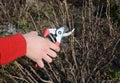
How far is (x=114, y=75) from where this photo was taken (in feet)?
9.87

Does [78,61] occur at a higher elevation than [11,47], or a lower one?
lower

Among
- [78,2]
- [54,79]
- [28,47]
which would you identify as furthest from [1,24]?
[28,47]

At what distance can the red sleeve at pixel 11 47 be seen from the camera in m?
1.54

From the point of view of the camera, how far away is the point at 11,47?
1546mm

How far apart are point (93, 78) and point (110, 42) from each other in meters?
0.34

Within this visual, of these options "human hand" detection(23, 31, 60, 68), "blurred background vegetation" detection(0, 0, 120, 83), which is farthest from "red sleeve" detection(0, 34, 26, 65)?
"blurred background vegetation" detection(0, 0, 120, 83)

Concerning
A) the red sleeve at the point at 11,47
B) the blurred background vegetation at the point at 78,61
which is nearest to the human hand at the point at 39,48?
the red sleeve at the point at 11,47

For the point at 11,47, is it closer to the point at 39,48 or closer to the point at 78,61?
the point at 39,48

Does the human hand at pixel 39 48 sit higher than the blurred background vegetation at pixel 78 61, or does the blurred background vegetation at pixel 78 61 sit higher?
the human hand at pixel 39 48

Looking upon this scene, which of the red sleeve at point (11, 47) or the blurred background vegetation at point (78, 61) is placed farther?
the blurred background vegetation at point (78, 61)

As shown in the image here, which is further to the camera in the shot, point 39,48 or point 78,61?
point 78,61

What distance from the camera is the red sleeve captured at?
1.54m

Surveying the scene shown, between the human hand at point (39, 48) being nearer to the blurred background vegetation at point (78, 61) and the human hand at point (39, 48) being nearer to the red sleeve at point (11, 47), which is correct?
the red sleeve at point (11, 47)

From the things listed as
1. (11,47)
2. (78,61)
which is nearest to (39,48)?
(11,47)
